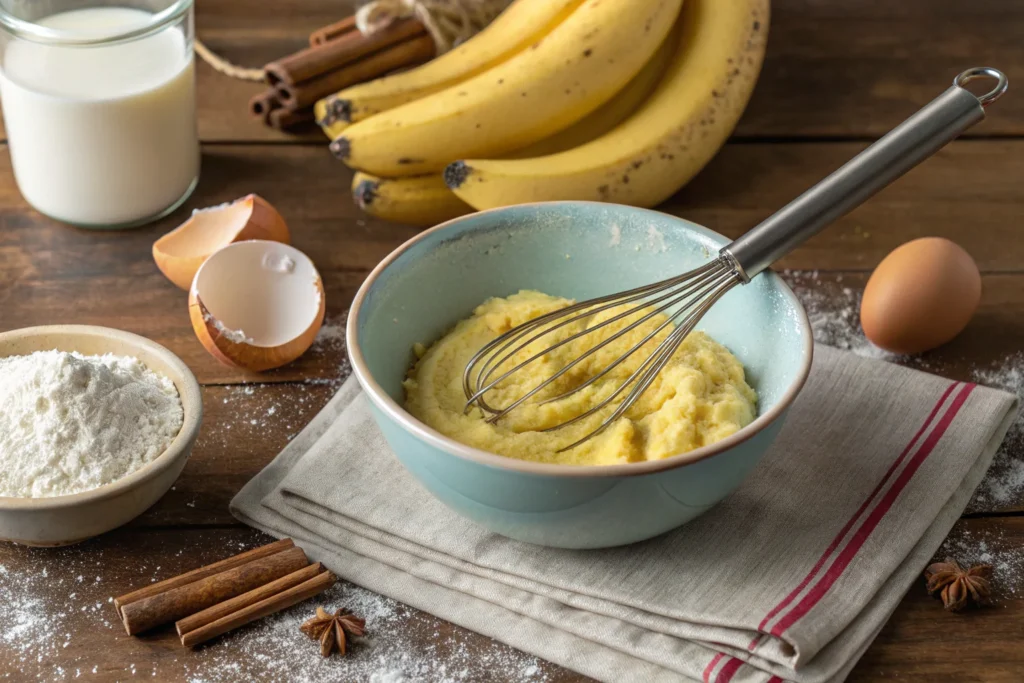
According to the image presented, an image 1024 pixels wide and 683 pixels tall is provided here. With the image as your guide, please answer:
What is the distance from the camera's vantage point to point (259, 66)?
1.76 meters

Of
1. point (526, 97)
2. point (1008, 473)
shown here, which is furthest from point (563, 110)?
point (1008, 473)

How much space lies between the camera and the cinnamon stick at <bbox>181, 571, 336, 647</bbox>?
3.00 feet

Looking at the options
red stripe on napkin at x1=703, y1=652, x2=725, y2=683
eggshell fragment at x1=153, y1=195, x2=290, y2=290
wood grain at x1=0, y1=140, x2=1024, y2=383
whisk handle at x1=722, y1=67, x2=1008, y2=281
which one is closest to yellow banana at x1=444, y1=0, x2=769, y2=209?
wood grain at x1=0, y1=140, x2=1024, y2=383

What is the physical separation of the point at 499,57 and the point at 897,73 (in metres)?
0.70

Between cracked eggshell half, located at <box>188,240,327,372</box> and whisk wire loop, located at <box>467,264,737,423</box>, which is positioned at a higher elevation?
whisk wire loop, located at <box>467,264,737,423</box>

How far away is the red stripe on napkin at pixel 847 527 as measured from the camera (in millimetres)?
896

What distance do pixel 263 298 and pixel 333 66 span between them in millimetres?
469

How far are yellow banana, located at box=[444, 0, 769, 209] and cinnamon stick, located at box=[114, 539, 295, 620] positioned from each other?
0.54m

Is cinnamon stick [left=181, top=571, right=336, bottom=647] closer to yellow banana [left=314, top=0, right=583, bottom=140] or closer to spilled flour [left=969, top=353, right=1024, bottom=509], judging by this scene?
spilled flour [left=969, top=353, right=1024, bottom=509]

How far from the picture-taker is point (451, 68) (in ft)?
4.89

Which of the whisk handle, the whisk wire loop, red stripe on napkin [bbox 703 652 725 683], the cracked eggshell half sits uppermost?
the whisk handle

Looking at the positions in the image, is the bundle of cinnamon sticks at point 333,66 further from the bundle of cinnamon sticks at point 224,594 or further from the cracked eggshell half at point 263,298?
the bundle of cinnamon sticks at point 224,594

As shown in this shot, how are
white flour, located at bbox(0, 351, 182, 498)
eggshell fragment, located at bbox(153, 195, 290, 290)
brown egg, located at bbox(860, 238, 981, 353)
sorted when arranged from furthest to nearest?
eggshell fragment, located at bbox(153, 195, 290, 290) < brown egg, located at bbox(860, 238, 981, 353) < white flour, located at bbox(0, 351, 182, 498)

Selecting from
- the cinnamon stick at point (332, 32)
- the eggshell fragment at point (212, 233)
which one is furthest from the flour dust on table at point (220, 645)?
the cinnamon stick at point (332, 32)
